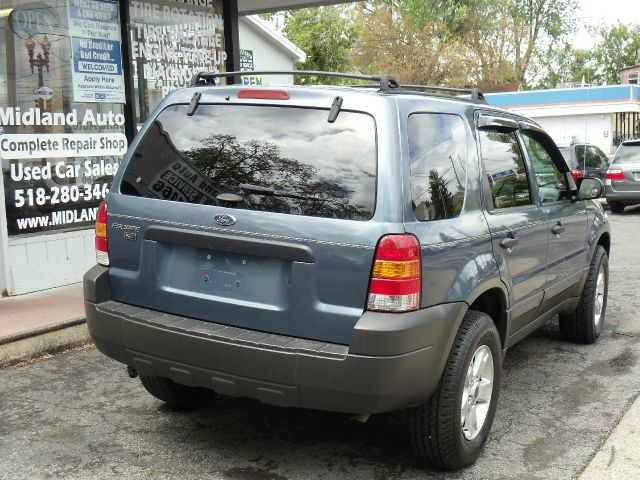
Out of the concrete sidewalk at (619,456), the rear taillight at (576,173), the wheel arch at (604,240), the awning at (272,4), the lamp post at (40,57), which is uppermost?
the awning at (272,4)

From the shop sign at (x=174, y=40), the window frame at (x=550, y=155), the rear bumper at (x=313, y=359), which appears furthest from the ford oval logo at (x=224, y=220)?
the shop sign at (x=174, y=40)

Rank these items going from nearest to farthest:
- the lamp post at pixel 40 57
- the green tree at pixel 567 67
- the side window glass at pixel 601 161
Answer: the lamp post at pixel 40 57
the side window glass at pixel 601 161
the green tree at pixel 567 67

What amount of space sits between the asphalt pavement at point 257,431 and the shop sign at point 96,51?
323 cm

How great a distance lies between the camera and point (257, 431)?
13.8 feet

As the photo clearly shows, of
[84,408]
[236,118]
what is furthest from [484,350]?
[84,408]

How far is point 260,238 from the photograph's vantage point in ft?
11.0

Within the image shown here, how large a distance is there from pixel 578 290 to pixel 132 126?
4.89m

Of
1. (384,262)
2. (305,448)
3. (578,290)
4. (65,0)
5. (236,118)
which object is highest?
(65,0)

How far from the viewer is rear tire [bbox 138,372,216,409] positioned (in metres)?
4.31

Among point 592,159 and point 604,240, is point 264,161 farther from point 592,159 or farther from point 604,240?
point 592,159

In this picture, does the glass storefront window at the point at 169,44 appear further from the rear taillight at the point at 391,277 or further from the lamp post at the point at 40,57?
the rear taillight at the point at 391,277

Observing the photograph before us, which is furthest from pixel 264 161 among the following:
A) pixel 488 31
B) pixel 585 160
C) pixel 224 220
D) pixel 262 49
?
pixel 488 31

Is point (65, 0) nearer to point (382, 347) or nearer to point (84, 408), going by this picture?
point (84, 408)

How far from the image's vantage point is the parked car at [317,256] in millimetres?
3217
